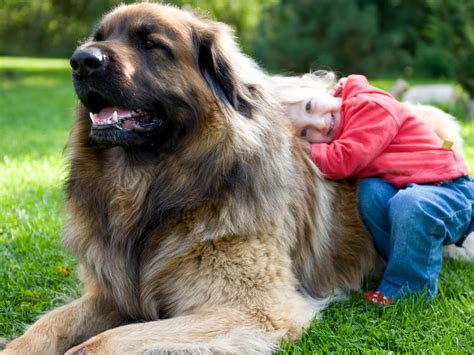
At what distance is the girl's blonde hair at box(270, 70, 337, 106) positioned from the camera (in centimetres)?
382

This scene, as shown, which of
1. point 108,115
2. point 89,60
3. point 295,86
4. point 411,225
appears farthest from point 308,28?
point 89,60

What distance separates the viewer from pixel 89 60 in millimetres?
2904

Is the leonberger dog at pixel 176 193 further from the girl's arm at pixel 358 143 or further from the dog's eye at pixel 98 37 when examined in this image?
the girl's arm at pixel 358 143

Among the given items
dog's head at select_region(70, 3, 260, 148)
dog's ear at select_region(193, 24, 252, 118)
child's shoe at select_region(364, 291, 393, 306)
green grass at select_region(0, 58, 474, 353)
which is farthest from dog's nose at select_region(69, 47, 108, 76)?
child's shoe at select_region(364, 291, 393, 306)

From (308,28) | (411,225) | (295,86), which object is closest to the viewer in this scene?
(411,225)

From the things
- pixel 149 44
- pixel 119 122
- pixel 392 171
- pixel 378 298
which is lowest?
pixel 378 298

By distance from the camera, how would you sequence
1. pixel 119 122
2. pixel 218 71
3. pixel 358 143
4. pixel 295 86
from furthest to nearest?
pixel 295 86 → pixel 358 143 → pixel 218 71 → pixel 119 122

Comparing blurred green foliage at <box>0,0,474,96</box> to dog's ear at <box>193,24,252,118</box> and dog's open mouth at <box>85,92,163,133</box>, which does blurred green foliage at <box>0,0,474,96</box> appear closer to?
dog's ear at <box>193,24,252,118</box>

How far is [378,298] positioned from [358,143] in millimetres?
883

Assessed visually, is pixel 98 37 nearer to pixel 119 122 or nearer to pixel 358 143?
pixel 119 122

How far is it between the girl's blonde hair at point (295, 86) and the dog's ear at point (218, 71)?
462 millimetres

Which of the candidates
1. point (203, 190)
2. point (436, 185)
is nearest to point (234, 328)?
point (203, 190)

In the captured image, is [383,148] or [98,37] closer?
[98,37]

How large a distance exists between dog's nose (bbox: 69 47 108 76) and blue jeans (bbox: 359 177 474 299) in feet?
5.60
